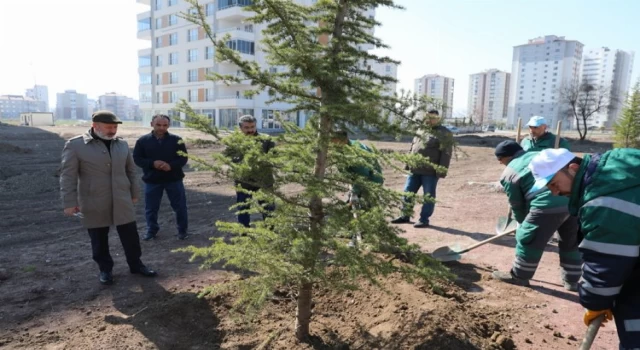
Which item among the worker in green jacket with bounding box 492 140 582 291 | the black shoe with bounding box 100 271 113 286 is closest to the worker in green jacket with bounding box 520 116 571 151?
the worker in green jacket with bounding box 492 140 582 291

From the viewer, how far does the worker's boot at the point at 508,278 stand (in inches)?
179

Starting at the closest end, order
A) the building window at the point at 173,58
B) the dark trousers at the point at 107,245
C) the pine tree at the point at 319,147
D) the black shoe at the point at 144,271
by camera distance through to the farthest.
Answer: the pine tree at the point at 319,147 < the dark trousers at the point at 107,245 < the black shoe at the point at 144,271 < the building window at the point at 173,58

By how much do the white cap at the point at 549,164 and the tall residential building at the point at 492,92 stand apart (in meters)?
124

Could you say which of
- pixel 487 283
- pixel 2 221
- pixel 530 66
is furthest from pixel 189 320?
pixel 530 66

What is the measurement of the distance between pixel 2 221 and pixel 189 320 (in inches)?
240

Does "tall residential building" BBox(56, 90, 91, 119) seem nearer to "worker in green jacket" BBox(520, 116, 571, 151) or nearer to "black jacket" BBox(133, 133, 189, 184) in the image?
"black jacket" BBox(133, 133, 189, 184)

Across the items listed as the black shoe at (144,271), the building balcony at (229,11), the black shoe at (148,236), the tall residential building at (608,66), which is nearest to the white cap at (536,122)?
the black shoe at (144,271)

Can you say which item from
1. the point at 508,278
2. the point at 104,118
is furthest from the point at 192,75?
the point at 508,278

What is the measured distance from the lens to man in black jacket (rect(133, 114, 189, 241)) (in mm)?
5746

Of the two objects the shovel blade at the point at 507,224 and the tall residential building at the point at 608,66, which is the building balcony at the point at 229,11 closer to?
the shovel blade at the point at 507,224

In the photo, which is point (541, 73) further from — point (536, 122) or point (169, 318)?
point (169, 318)

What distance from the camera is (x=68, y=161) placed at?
4172 millimetres

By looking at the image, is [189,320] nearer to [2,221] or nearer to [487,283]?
[487,283]

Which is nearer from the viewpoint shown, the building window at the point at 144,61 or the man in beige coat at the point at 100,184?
the man in beige coat at the point at 100,184
